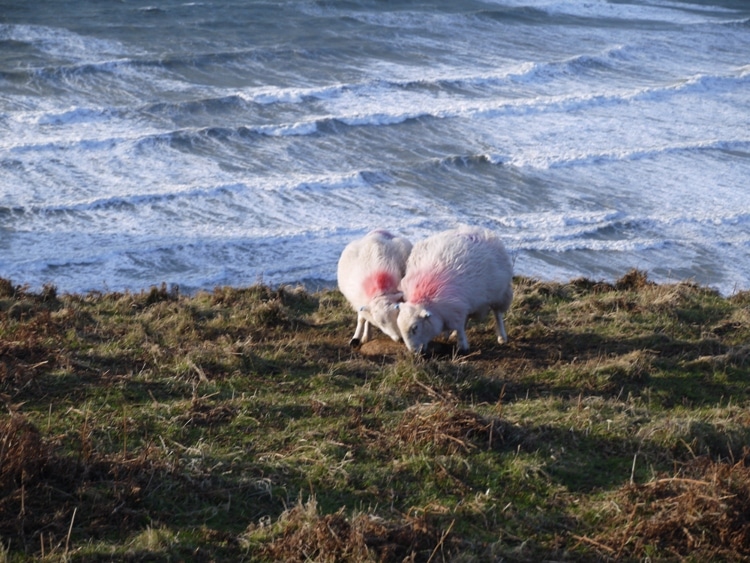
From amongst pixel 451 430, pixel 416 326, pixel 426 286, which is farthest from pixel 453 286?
pixel 451 430

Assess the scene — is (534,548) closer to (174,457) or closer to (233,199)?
(174,457)

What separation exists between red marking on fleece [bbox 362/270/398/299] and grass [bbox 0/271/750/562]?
19.6 inches

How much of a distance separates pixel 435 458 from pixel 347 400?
1171mm

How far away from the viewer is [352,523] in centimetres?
496

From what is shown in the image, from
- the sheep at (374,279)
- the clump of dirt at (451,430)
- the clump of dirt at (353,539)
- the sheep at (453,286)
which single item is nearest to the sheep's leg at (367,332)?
the sheep at (374,279)

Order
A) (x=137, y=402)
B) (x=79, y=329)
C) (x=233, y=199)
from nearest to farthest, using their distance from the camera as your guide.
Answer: (x=137, y=402)
(x=79, y=329)
(x=233, y=199)

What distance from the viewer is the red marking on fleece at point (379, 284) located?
29.8 ft

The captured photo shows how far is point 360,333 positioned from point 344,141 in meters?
18.4

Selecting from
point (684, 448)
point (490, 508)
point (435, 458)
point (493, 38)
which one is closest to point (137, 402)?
point (435, 458)

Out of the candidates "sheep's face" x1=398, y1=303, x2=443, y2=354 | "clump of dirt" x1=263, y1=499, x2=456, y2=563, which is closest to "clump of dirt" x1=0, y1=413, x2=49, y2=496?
"clump of dirt" x1=263, y1=499, x2=456, y2=563

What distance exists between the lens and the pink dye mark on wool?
881cm

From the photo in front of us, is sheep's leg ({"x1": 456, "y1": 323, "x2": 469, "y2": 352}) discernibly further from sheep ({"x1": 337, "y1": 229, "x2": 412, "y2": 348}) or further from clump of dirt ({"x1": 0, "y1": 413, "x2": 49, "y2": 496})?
clump of dirt ({"x1": 0, "y1": 413, "x2": 49, "y2": 496})

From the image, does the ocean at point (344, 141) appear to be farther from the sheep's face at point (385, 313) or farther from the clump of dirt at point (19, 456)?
the clump of dirt at point (19, 456)

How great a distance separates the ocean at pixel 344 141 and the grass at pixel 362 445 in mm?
8206
